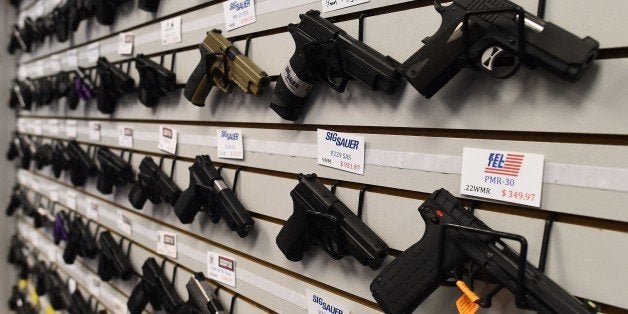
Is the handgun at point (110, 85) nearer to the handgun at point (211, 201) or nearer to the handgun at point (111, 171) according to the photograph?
the handgun at point (111, 171)

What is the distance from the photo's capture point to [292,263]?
1490 mm

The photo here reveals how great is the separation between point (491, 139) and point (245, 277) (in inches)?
45.7

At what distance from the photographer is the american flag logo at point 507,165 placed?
0.92 meters

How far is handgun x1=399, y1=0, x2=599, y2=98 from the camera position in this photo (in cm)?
77

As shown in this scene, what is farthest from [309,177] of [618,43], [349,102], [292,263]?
[618,43]

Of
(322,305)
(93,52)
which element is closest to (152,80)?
(93,52)

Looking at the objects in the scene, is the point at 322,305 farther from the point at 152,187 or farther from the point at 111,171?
the point at 111,171

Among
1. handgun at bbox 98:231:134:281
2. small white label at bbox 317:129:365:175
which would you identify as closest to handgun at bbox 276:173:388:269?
small white label at bbox 317:129:365:175

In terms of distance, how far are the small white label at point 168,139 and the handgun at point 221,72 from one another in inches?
13.3

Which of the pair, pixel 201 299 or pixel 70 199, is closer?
pixel 201 299

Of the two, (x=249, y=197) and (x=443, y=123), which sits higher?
(x=443, y=123)

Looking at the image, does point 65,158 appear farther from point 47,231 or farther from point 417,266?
point 417,266

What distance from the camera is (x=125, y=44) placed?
2309 mm

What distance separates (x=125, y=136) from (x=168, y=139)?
1.67 feet
